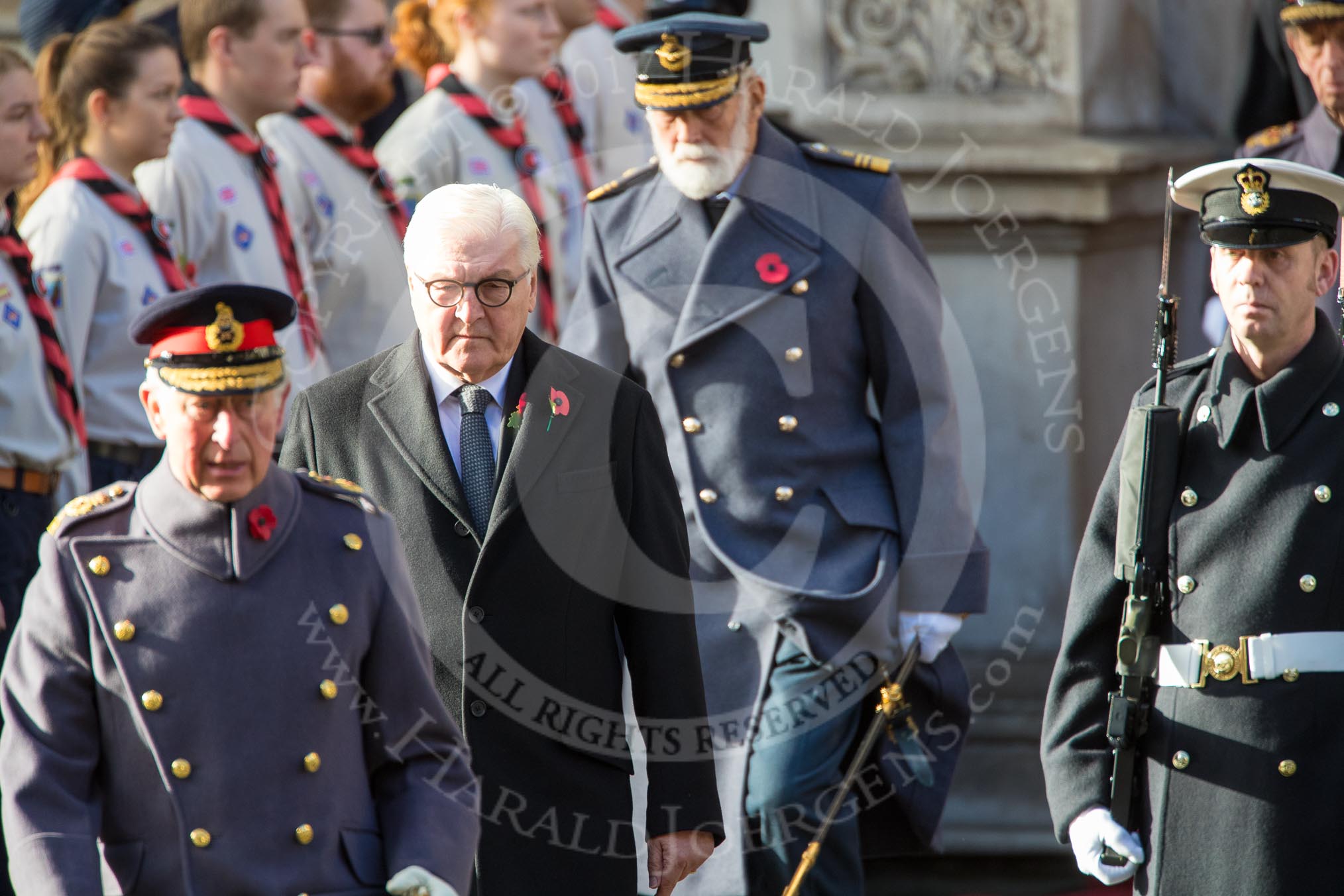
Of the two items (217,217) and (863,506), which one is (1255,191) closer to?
(863,506)

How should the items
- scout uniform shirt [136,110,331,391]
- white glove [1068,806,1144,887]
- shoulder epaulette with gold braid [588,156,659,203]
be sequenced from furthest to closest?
1. scout uniform shirt [136,110,331,391]
2. shoulder epaulette with gold braid [588,156,659,203]
3. white glove [1068,806,1144,887]

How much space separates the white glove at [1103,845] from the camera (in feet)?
13.5

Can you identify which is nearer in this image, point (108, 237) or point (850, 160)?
point (850, 160)

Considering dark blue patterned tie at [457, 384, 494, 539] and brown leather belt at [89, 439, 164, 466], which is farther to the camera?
brown leather belt at [89, 439, 164, 466]

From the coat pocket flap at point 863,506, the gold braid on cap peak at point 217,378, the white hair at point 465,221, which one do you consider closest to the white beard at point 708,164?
the coat pocket flap at point 863,506

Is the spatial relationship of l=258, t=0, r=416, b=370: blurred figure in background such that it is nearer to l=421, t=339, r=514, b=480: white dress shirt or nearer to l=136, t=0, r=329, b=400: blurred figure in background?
l=136, t=0, r=329, b=400: blurred figure in background

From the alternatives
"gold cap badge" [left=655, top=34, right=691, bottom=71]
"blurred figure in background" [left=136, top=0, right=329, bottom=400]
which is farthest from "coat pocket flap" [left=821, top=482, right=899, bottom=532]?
"blurred figure in background" [left=136, top=0, right=329, bottom=400]

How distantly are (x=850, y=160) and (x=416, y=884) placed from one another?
2587mm

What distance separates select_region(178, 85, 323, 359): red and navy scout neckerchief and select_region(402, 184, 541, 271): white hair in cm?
267

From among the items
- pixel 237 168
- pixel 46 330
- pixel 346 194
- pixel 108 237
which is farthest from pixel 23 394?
pixel 346 194

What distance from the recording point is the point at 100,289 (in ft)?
20.6

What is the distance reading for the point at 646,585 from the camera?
14.1 ft

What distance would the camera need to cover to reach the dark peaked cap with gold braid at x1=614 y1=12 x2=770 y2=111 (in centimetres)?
535

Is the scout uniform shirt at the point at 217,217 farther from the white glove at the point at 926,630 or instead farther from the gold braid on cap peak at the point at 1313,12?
the gold braid on cap peak at the point at 1313,12
